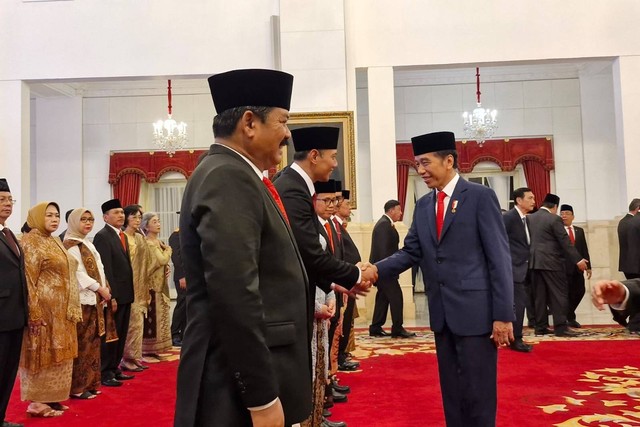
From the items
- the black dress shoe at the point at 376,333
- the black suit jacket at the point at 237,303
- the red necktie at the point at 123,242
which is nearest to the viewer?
the black suit jacket at the point at 237,303

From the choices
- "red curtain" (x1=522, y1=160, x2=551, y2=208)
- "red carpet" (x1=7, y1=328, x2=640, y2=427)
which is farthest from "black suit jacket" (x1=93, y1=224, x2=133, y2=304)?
"red curtain" (x1=522, y1=160, x2=551, y2=208)

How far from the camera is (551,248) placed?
7.36 m

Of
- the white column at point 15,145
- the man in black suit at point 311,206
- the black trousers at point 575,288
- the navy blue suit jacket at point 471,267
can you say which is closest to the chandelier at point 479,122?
the black trousers at point 575,288

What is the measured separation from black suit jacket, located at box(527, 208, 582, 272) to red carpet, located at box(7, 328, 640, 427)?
1.12 meters

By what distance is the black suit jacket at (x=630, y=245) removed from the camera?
7.39 meters

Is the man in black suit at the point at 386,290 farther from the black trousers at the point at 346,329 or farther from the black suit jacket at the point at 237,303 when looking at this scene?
the black suit jacket at the point at 237,303

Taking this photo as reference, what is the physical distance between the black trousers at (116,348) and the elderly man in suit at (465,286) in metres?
3.43

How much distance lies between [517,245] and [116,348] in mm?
4058

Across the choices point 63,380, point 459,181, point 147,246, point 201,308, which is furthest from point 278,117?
point 147,246

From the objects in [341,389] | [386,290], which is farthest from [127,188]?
[341,389]

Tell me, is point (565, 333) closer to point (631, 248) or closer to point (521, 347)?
point (521, 347)

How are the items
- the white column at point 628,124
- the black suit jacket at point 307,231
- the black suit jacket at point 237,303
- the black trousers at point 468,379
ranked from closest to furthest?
the black suit jacket at point 237,303, the black suit jacket at point 307,231, the black trousers at point 468,379, the white column at point 628,124

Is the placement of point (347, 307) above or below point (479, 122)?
below

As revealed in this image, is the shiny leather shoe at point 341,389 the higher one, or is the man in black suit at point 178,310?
the man in black suit at point 178,310
